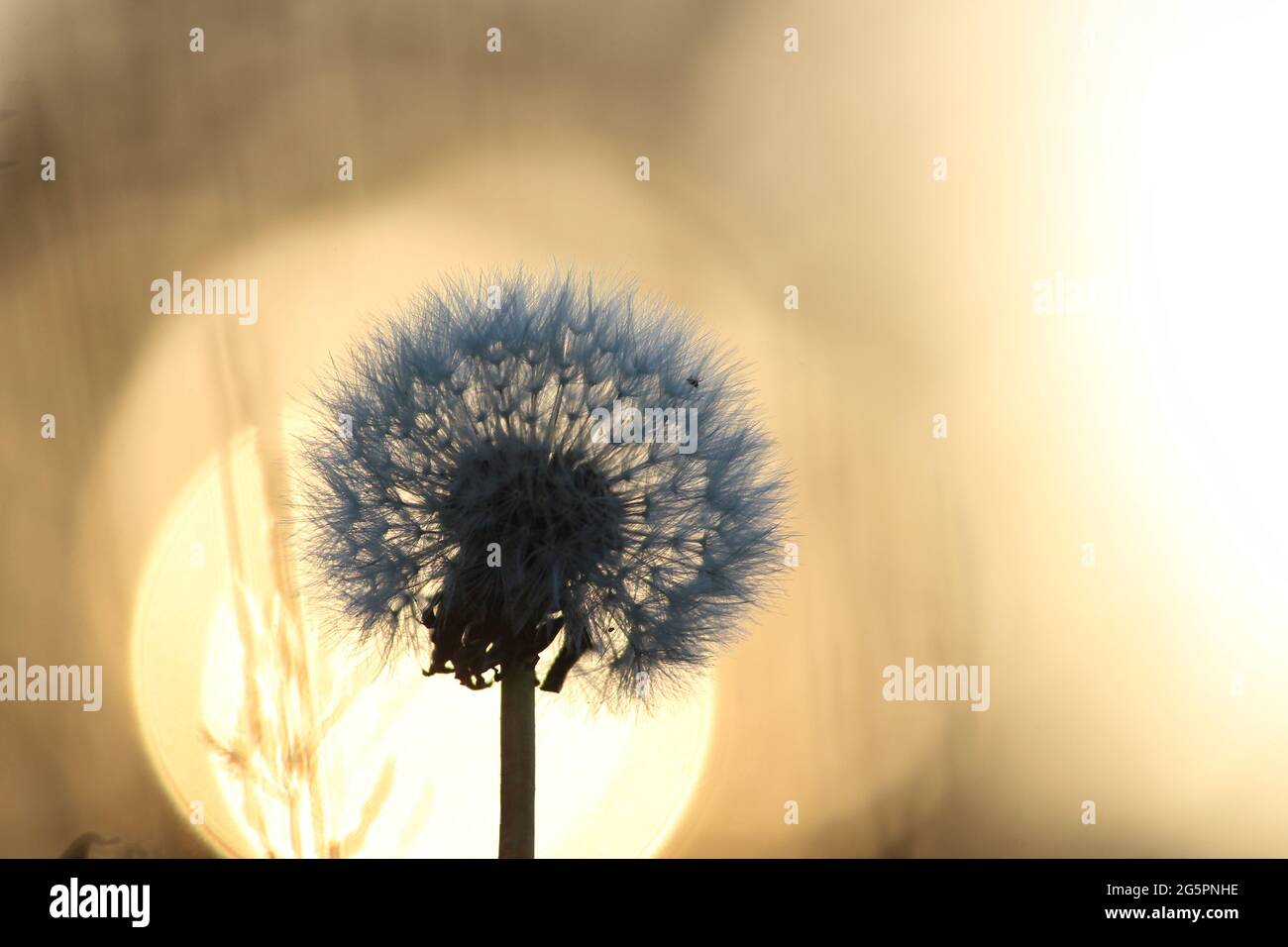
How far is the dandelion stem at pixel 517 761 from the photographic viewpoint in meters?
2.30

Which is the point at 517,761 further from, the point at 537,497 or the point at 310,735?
the point at 310,735

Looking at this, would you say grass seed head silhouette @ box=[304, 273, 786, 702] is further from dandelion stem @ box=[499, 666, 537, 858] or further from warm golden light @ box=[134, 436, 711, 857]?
warm golden light @ box=[134, 436, 711, 857]

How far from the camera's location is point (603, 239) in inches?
140

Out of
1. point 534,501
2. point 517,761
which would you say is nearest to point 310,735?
point 517,761

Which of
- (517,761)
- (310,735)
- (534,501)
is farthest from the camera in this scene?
(310,735)

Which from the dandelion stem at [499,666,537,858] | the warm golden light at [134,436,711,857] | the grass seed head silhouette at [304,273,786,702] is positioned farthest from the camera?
the warm golden light at [134,436,711,857]

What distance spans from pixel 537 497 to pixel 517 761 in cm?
66

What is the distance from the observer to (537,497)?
2.16 m

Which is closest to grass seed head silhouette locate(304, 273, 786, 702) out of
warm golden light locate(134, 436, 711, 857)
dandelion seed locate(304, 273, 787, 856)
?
dandelion seed locate(304, 273, 787, 856)

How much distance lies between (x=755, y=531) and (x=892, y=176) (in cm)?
191

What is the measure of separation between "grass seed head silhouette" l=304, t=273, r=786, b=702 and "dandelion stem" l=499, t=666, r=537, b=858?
5cm

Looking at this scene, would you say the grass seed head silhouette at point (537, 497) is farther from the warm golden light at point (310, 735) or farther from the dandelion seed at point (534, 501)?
the warm golden light at point (310, 735)

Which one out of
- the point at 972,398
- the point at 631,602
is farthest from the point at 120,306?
the point at 972,398

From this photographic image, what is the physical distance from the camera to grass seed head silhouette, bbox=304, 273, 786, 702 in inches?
85.8
